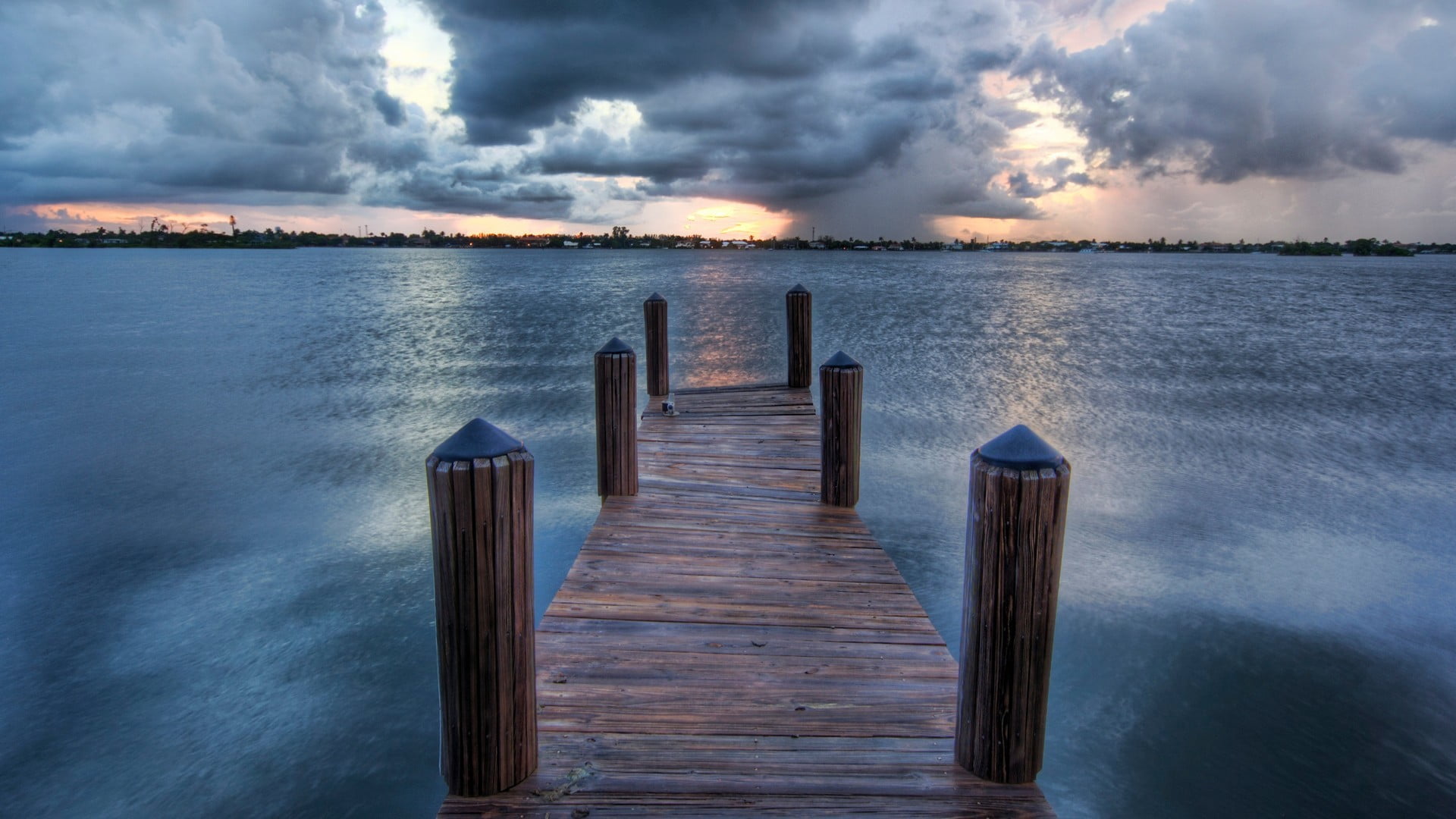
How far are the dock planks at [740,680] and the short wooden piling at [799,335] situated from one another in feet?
16.3

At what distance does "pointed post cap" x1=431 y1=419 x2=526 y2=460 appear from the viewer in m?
2.74

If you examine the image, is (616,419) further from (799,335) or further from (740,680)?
(799,335)

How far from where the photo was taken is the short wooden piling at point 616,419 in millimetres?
6480

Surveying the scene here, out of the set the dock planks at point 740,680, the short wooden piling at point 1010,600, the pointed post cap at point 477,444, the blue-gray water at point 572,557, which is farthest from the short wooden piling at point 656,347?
the short wooden piling at point 1010,600

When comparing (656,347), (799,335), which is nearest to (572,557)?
(656,347)

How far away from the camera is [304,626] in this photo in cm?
671

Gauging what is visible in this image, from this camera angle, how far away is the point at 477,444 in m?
2.78

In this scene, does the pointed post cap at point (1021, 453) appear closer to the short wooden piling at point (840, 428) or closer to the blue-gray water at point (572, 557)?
the blue-gray water at point (572, 557)

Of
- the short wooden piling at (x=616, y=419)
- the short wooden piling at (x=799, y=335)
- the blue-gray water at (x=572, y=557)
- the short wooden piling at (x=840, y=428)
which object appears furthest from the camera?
the short wooden piling at (x=799, y=335)

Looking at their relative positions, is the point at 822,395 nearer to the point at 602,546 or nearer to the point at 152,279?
the point at 602,546

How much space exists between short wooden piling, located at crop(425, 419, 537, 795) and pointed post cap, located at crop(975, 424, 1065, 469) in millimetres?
1757

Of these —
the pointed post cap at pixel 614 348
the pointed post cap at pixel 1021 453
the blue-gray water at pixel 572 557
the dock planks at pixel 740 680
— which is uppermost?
the pointed post cap at pixel 614 348

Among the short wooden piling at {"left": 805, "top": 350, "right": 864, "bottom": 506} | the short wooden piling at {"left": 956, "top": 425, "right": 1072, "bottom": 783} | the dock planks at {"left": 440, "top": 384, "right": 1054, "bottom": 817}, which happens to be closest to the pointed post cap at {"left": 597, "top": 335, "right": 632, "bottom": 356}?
the dock planks at {"left": 440, "top": 384, "right": 1054, "bottom": 817}

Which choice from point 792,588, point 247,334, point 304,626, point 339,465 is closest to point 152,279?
point 247,334
